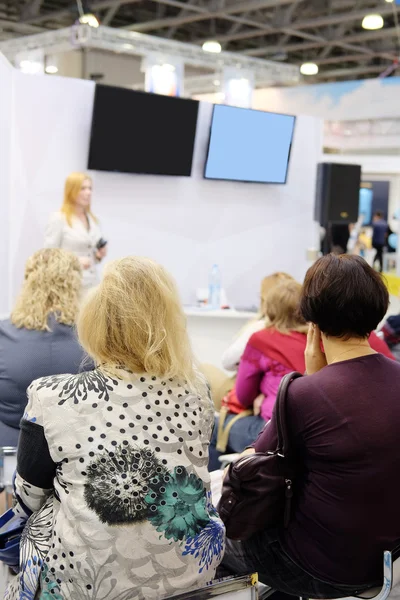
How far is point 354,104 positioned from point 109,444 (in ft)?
39.1

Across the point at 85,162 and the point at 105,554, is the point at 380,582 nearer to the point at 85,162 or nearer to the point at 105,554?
the point at 105,554

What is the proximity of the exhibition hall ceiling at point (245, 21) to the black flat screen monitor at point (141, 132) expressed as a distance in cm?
497

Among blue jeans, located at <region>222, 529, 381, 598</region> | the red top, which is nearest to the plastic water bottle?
the red top

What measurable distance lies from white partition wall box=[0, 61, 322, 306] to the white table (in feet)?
2.71

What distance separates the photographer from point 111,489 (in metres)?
1.45

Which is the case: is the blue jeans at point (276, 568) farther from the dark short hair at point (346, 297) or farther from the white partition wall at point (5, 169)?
the white partition wall at point (5, 169)

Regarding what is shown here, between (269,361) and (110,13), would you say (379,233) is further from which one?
(269,361)

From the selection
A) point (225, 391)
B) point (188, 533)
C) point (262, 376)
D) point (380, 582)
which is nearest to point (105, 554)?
point (188, 533)

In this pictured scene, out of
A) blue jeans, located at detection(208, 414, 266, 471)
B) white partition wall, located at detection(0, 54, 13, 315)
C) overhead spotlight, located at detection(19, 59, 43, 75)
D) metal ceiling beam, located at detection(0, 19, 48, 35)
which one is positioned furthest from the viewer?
metal ceiling beam, located at detection(0, 19, 48, 35)

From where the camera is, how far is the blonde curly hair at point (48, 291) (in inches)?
97.2

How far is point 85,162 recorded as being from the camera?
19.1ft

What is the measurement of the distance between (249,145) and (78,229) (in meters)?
2.24

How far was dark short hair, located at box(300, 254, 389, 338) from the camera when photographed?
1.73m

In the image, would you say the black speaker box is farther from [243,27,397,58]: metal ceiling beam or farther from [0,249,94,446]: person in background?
[243,27,397,58]: metal ceiling beam
